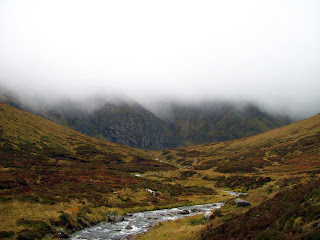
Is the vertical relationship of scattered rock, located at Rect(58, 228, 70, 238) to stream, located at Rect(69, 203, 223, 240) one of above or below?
above

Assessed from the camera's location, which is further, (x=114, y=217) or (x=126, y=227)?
(x=114, y=217)

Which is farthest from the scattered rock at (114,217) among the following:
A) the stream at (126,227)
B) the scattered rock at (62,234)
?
the scattered rock at (62,234)

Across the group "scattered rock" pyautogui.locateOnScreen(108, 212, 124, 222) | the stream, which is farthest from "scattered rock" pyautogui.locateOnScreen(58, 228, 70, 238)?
"scattered rock" pyautogui.locateOnScreen(108, 212, 124, 222)

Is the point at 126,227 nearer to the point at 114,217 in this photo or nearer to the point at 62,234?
the point at 114,217

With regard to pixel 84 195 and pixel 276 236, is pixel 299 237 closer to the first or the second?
pixel 276 236

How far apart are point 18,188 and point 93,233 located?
24.1 metres

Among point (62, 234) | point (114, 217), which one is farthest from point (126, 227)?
point (62, 234)

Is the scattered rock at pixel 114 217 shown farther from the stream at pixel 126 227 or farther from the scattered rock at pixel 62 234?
the scattered rock at pixel 62 234

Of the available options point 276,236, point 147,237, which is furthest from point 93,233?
point 276,236

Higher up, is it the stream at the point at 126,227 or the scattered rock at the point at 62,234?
the scattered rock at the point at 62,234

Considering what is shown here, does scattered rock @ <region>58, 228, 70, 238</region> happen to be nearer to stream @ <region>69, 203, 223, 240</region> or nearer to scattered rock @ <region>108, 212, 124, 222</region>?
stream @ <region>69, 203, 223, 240</region>

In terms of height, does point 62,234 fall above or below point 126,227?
above

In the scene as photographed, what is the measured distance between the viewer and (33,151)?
139875 mm

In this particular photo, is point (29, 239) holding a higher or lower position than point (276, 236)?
lower
